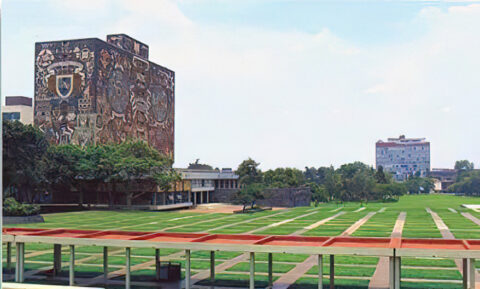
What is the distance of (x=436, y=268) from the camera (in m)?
25.3

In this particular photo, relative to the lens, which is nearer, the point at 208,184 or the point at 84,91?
the point at 84,91

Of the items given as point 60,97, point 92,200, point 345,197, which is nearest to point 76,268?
point 92,200

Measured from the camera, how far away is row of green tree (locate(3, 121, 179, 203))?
2221 inches

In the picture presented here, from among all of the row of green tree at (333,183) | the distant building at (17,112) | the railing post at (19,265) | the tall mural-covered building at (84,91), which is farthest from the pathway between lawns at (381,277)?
the distant building at (17,112)

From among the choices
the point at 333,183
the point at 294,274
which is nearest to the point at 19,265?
the point at 294,274

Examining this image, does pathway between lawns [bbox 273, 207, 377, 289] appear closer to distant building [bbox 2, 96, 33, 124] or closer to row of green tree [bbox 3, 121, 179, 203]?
row of green tree [bbox 3, 121, 179, 203]

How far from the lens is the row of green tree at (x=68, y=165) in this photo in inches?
2221

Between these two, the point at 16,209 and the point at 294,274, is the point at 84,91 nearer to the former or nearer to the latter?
the point at 16,209

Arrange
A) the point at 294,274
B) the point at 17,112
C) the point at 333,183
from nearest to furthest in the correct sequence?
the point at 294,274, the point at 17,112, the point at 333,183

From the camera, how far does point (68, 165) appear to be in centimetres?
6862

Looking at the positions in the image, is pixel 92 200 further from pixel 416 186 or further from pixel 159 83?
pixel 416 186

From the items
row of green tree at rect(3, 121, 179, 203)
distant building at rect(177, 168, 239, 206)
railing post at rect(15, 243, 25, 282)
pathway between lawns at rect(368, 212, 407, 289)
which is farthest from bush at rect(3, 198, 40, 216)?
distant building at rect(177, 168, 239, 206)

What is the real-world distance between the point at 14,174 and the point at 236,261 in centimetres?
3808

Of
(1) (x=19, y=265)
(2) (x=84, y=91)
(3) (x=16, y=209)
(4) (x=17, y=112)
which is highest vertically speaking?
(2) (x=84, y=91)
